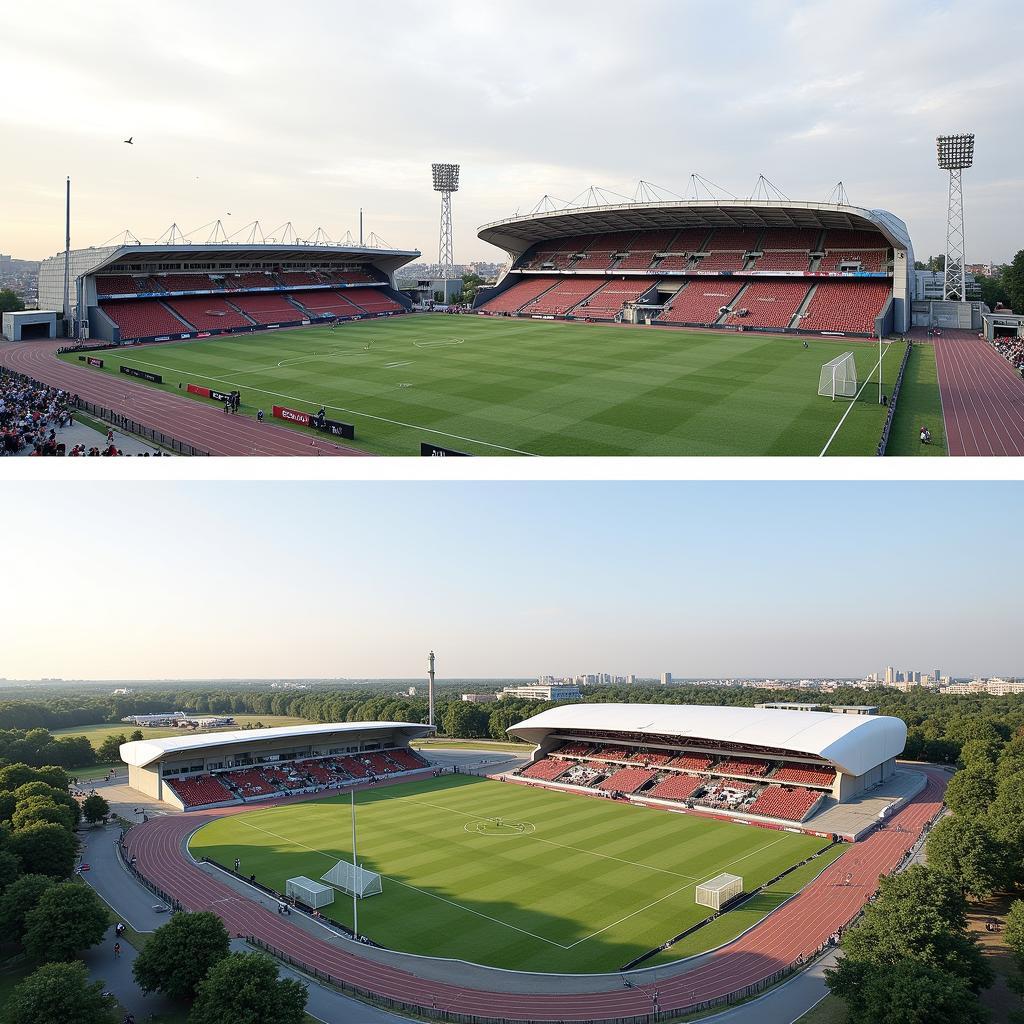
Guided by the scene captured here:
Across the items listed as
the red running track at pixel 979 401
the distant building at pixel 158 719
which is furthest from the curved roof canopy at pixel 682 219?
the distant building at pixel 158 719

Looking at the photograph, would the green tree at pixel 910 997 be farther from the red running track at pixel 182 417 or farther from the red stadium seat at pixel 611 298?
the red stadium seat at pixel 611 298

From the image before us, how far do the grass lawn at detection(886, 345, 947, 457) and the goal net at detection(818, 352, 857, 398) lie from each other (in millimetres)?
2143

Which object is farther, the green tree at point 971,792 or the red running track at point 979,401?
the green tree at point 971,792

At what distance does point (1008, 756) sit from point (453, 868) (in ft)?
76.7

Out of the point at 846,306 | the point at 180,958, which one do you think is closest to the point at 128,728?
the point at 180,958

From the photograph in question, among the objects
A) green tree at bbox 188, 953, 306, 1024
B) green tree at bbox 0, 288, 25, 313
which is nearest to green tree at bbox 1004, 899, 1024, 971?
green tree at bbox 188, 953, 306, 1024

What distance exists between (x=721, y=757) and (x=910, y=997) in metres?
23.6

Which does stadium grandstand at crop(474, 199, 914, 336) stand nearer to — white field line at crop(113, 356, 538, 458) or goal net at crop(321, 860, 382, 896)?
white field line at crop(113, 356, 538, 458)

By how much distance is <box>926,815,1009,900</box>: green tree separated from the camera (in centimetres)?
2170

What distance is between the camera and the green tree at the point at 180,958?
18078 millimetres

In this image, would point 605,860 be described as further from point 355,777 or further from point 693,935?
point 355,777

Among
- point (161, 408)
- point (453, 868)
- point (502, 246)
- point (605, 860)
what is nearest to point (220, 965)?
point (453, 868)

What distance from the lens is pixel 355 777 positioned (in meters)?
43.0

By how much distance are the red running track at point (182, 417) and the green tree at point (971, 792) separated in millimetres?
25763
